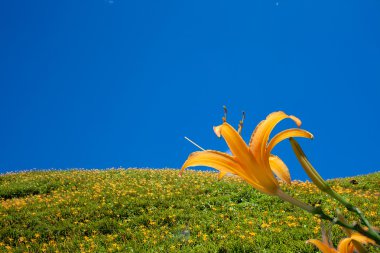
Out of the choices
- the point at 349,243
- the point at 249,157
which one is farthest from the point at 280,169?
the point at 349,243

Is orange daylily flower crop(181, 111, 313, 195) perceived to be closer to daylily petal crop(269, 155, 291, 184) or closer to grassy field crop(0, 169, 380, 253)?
daylily petal crop(269, 155, 291, 184)

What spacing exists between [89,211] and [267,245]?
14.1 feet

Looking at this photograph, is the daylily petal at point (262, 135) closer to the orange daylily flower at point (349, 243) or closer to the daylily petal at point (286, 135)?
the daylily petal at point (286, 135)

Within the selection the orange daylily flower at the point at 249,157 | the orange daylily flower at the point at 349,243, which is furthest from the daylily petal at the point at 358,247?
the orange daylily flower at the point at 249,157

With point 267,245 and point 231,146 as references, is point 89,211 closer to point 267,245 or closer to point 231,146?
point 267,245

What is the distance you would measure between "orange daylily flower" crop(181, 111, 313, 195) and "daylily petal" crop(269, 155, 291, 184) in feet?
0.04

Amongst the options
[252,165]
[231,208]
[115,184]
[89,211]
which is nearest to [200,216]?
[231,208]

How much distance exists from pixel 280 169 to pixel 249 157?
0.10 metres

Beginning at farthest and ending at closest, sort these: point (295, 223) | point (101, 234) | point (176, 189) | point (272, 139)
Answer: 1. point (176, 189)
2. point (101, 234)
3. point (295, 223)
4. point (272, 139)

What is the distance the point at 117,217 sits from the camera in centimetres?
807

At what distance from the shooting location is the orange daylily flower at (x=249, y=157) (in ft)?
2.74

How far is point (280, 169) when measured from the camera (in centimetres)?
90

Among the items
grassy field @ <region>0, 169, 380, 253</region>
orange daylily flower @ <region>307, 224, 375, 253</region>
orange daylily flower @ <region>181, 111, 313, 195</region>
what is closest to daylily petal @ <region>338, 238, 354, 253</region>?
orange daylily flower @ <region>307, 224, 375, 253</region>

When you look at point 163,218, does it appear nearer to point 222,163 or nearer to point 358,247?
point 222,163
